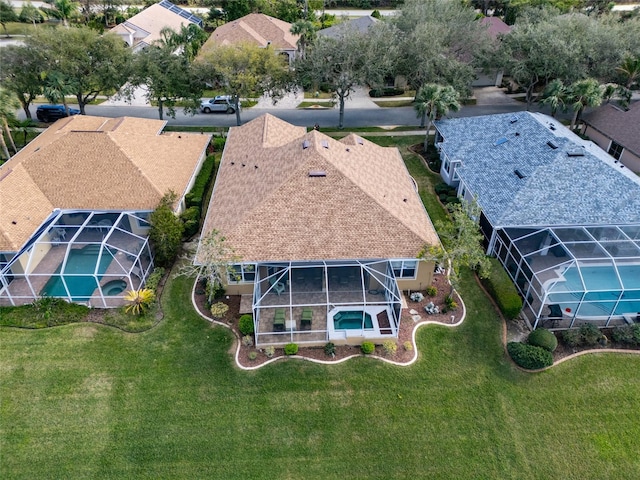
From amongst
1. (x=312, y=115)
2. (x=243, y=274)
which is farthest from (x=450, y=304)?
(x=312, y=115)

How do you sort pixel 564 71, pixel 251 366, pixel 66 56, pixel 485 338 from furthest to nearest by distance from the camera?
pixel 564 71 < pixel 66 56 < pixel 485 338 < pixel 251 366

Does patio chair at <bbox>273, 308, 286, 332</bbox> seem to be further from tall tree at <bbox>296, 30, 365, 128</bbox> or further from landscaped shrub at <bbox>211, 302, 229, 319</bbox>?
tall tree at <bbox>296, 30, 365, 128</bbox>

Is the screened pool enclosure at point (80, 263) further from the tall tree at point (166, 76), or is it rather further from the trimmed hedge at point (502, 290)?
the trimmed hedge at point (502, 290)

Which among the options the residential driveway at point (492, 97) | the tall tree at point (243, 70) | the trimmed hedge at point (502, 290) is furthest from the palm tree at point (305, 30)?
the trimmed hedge at point (502, 290)

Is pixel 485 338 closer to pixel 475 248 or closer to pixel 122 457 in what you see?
pixel 475 248

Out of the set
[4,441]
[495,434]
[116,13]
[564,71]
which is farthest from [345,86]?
[116,13]

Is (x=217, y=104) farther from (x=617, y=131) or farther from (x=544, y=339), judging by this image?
(x=544, y=339)

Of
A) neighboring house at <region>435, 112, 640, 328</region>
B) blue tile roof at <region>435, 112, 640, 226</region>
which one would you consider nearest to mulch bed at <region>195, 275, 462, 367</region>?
neighboring house at <region>435, 112, 640, 328</region>
